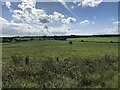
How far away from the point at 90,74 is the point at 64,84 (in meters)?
3.78

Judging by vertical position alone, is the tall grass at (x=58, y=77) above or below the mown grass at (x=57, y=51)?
above

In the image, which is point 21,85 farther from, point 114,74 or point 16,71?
point 114,74

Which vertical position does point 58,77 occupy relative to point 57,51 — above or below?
above

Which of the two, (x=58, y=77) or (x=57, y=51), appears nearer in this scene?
(x=58, y=77)

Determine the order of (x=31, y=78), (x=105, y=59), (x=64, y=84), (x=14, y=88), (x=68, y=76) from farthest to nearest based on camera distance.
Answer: (x=105, y=59), (x=68, y=76), (x=31, y=78), (x=64, y=84), (x=14, y=88)

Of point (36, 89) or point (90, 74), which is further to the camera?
point (90, 74)

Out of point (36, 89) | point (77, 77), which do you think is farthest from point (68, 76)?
point (36, 89)

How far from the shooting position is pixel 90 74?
19.8m

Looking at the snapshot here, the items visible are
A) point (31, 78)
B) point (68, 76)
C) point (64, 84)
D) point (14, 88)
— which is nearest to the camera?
point (14, 88)

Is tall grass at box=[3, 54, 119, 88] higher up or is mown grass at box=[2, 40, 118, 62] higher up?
tall grass at box=[3, 54, 119, 88]

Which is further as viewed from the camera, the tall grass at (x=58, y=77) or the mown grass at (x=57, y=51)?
the mown grass at (x=57, y=51)

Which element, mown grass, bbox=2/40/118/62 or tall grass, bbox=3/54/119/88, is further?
mown grass, bbox=2/40/118/62

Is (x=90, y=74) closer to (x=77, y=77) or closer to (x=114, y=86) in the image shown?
(x=77, y=77)

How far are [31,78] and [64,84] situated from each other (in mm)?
2152
